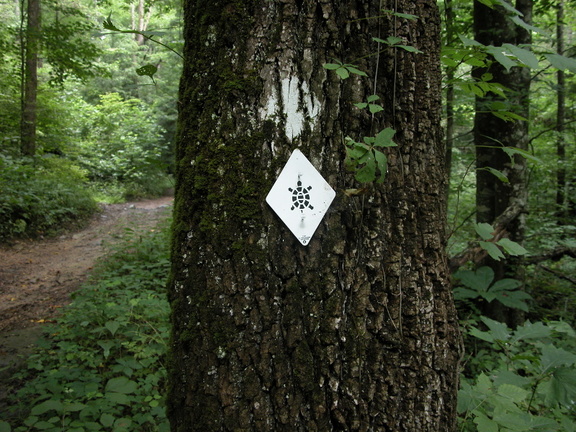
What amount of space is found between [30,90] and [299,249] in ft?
35.0

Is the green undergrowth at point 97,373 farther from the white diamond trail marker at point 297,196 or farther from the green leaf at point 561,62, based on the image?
the green leaf at point 561,62

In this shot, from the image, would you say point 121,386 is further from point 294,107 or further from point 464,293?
point 464,293

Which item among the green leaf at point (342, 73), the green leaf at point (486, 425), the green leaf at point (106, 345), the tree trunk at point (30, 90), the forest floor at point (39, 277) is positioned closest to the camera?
the green leaf at point (342, 73)

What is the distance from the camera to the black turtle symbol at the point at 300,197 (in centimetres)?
116

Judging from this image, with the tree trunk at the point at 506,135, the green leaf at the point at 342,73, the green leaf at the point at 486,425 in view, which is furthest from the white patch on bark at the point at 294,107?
the tree trunk at the point at 506,135

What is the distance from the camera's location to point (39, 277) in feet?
18.5

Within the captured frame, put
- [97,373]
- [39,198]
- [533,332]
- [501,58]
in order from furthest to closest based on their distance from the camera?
[39,198], [97,373], [533,332], [501,58]

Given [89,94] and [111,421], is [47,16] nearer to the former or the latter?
[89,94]

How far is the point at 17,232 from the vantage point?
23.2 feet

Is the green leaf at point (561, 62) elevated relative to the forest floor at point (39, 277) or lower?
elevated

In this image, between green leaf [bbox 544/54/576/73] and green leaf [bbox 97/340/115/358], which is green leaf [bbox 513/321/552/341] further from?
green leaf [bbox 97/340/115/358]

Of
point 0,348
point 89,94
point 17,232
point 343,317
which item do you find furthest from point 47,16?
point 343,317

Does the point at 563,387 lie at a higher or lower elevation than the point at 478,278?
higher

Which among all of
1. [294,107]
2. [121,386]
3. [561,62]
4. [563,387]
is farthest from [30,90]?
[563,387]
